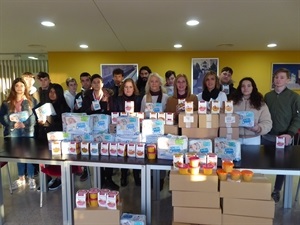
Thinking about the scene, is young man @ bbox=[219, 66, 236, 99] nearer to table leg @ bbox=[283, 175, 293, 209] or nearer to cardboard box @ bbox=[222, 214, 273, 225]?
table leg @ bbox=[283, 175, 293, 209]

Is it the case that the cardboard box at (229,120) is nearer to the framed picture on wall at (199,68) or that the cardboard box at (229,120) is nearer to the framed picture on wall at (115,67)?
the framed picture on wall at (199,68)

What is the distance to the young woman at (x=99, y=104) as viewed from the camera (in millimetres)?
2987

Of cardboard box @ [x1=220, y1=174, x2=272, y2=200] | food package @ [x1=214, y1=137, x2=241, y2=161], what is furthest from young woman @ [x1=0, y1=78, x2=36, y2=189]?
cardboard box @ [x1=220, y1=174, x2=272, y2=200]

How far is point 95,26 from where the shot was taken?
163 inches

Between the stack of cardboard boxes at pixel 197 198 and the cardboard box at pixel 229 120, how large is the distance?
583 millimetres

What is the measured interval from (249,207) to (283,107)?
1375 mm

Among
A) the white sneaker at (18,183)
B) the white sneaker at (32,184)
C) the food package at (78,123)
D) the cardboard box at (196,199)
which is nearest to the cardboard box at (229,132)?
the cardboard box at (196,199)

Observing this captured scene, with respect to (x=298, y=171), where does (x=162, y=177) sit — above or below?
below

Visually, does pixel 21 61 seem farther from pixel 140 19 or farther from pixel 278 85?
pixel 278 85

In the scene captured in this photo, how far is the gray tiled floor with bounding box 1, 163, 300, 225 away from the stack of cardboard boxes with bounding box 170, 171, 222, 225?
0.64 meters

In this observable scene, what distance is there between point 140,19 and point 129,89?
54.4 inches

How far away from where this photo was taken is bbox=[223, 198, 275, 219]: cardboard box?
174 centimetres

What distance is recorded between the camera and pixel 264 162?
199cm

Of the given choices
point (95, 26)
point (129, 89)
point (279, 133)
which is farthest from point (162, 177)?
point (95, 26)
